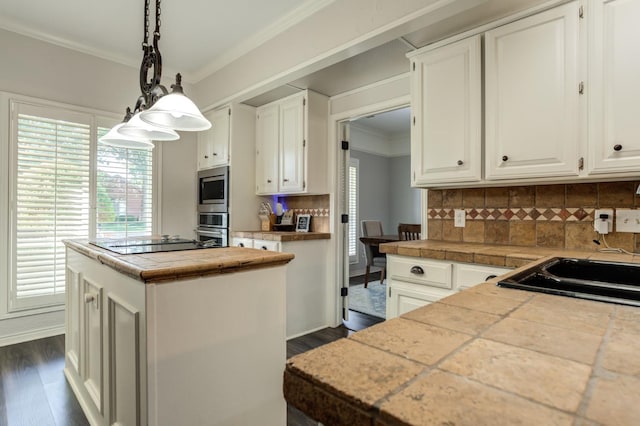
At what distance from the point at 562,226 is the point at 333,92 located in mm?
2234

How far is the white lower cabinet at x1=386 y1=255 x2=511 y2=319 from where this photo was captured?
1.82 meters

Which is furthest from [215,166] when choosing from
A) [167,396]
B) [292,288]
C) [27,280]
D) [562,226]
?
[562,226]

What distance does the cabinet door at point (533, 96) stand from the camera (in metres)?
1.72

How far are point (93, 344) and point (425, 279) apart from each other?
1.86 meters

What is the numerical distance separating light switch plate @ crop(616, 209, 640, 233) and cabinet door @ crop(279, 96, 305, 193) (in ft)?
7.48

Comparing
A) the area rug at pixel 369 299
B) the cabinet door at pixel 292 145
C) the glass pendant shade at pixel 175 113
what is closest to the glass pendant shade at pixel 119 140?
the glass pendant shade at pixel 175 113

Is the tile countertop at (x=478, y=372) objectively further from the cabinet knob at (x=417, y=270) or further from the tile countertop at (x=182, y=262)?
the cabinet knob at (x=417, y=270)

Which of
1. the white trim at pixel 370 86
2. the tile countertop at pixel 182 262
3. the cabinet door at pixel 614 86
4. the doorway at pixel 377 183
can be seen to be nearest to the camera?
the tile countertop at pixel 182 262

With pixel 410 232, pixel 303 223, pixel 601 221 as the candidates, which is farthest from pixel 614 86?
pixel 410 232

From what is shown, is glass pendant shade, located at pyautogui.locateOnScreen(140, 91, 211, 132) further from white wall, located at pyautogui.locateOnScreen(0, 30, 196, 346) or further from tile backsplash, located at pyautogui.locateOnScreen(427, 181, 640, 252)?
white wall, located at pyautogui.locateOnScreen(0, 30, 196, 346)

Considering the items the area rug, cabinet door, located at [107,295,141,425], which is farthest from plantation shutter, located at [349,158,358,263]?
cabinet door, located at [107,295,141,425]

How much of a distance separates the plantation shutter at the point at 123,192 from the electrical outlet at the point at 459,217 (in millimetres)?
3086

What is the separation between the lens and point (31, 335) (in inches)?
118

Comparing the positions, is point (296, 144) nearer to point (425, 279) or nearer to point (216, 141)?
point (216, 141)
